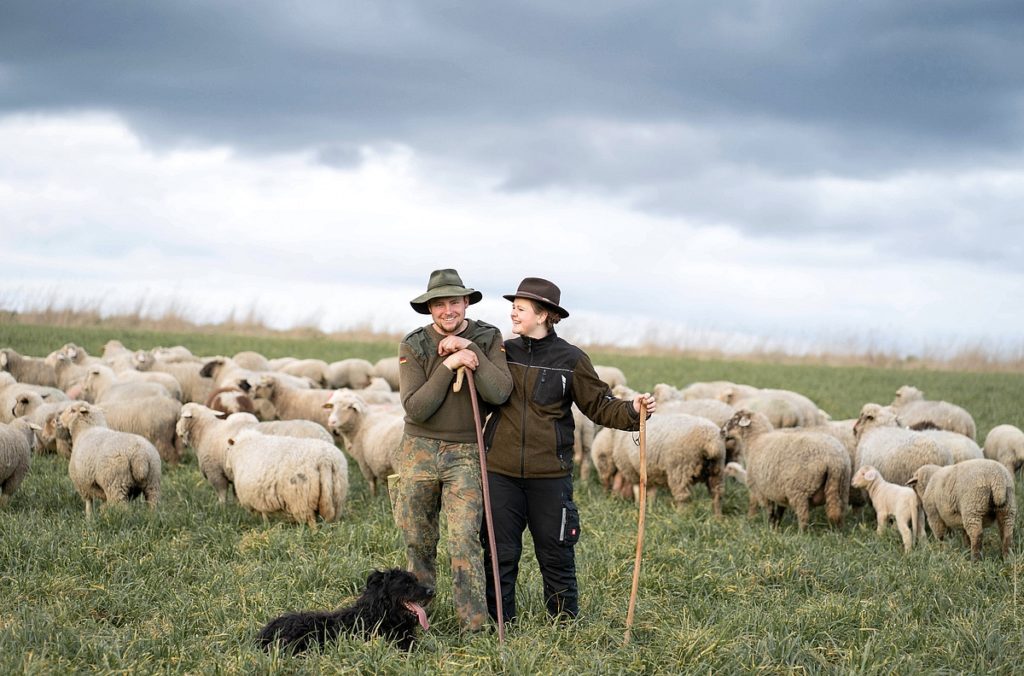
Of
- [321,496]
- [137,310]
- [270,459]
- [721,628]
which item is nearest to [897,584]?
[721,628]

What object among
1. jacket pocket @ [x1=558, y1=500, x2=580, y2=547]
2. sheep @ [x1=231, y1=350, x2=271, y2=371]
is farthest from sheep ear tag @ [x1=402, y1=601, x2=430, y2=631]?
sheep @ [x1=231, y1=350, x2=271, y2=371]

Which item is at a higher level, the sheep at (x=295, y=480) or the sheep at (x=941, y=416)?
the sheep at (x=941, y=416)

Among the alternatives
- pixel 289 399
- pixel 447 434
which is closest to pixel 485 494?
pixel 447 434

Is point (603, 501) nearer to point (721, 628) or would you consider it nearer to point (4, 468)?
point (721, 628)

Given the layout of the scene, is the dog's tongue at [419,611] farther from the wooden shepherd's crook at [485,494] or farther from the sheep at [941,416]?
the sheep at [941,416]

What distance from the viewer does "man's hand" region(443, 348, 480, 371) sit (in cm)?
533

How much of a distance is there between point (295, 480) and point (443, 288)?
155 inches

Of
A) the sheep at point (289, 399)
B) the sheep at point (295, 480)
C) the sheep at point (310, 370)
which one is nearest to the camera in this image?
the sheep at point (295, 480)

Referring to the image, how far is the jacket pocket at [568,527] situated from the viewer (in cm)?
565

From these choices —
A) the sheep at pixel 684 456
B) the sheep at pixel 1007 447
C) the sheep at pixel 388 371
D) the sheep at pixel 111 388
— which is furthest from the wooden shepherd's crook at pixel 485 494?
the sheep at pixel 388 371

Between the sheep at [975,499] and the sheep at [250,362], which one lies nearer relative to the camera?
the sheep at [975,499]

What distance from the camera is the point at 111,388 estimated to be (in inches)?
554

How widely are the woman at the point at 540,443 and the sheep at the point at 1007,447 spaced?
8681mm

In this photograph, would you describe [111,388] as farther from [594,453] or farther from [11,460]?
[594,453]
